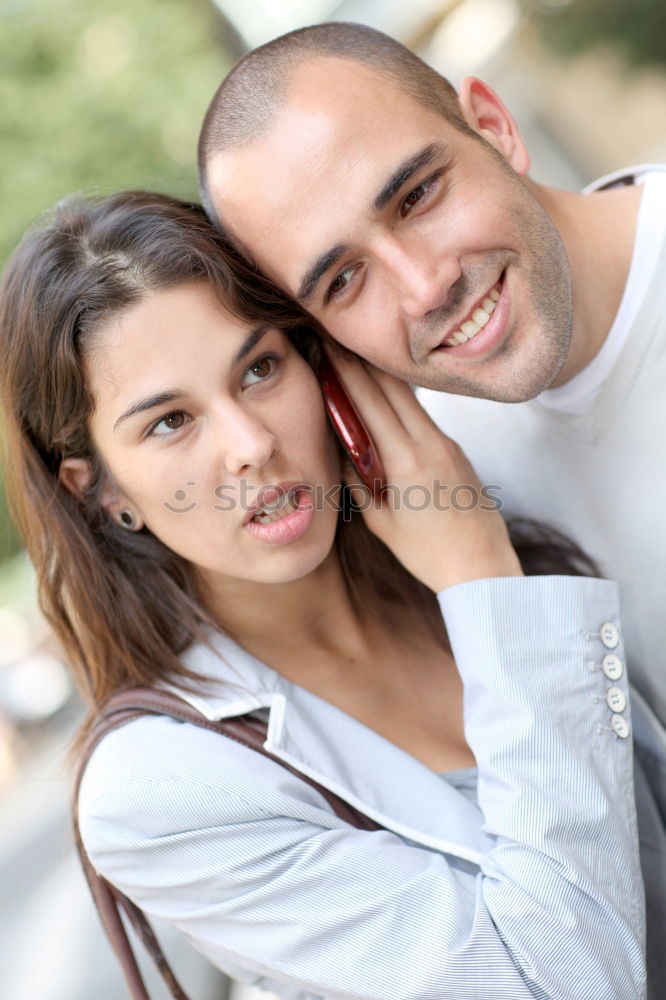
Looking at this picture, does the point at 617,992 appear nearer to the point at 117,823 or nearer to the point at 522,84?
the point at 117,823

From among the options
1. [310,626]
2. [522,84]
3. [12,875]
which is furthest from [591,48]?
[12,875]

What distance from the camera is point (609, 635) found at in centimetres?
158

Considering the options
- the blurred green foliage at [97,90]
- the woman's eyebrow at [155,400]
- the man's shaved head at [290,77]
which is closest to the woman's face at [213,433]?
the woman's eyebrow at [155,400]

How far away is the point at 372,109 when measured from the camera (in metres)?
1.62

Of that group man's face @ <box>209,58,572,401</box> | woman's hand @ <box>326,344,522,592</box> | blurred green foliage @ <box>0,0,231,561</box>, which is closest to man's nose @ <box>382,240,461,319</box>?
man's face @ <box>209,58,572,401</box>

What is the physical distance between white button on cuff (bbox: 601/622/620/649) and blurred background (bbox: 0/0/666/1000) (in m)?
1.07

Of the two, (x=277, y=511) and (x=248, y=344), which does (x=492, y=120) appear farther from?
(x=277, y=511)

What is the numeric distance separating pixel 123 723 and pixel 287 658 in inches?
14.7

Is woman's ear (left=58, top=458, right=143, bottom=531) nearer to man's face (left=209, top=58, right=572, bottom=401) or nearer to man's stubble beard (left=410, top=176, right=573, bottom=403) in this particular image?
man's face (left=209, top=58, right=572, bottom=401)

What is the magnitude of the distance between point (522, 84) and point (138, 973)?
4.77 m

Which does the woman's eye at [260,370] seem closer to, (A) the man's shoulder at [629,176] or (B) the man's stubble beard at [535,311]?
(B) the man's stubble beard at [535,311]

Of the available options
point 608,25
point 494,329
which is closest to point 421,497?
point 494,329

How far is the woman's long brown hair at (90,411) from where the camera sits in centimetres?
159

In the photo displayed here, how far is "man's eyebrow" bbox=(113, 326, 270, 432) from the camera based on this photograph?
4.99ft
